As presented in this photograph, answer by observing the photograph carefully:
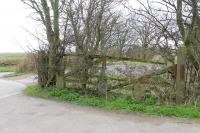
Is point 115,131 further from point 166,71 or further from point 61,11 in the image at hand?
point 61,11

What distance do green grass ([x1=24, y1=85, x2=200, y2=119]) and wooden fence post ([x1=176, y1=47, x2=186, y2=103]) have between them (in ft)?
1.65

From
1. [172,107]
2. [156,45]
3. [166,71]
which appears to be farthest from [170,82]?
[156,45]

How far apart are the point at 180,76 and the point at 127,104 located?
181 centimetres

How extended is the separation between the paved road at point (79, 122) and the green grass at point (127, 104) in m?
0.40

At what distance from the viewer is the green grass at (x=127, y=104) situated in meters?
9.62

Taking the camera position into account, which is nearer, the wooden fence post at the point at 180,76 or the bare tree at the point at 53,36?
the wooden fence post at the point at 180,76

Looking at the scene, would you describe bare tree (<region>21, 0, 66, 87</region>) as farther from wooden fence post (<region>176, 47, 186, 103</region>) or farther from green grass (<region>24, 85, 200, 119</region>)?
wooden fence post (<region>176, 47, 186, 103</region>)

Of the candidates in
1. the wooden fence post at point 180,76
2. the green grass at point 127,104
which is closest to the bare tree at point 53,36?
the green grass at point 127,104

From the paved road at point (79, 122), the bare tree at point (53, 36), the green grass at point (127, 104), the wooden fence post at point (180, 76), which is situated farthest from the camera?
the bare tree at point (53, 36)

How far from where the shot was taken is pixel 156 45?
40.9 feet

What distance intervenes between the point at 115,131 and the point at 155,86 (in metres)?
3.27

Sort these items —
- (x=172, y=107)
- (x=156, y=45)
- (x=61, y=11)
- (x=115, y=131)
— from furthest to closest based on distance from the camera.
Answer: (x=61, y=11) → (x=156, y=45) → (x=172, y=107) → (x=115, y=131)

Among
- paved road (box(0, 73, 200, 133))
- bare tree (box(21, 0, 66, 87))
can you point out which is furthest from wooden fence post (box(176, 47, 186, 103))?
bare tree (box(21, 0, 66, 87))

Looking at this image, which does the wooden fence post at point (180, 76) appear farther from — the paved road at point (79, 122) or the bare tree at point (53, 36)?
the bare tree at point (53, 36)
